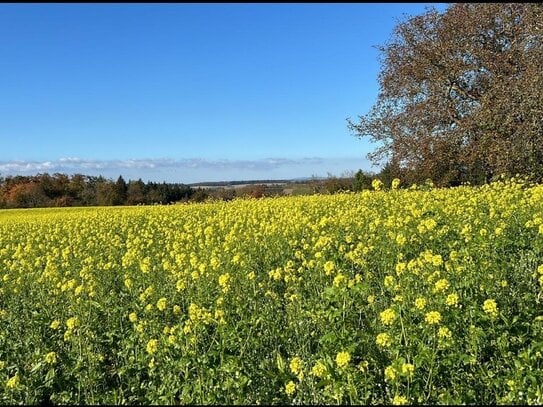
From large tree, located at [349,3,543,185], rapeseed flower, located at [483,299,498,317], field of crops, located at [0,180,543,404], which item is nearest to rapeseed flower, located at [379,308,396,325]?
field of crops, located at [0,180,543,404]

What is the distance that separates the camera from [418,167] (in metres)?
22.3

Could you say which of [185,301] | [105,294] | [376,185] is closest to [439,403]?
[185,301]

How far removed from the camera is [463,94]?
2166 cm

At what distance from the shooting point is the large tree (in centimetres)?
1720

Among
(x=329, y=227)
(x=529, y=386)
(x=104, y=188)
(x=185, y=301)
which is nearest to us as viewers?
(x=529, y=386)

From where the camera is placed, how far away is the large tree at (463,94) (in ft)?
56.4

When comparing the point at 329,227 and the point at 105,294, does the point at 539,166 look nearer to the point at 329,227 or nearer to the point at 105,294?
the point at 329,227

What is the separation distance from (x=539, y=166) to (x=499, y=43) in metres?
5.71

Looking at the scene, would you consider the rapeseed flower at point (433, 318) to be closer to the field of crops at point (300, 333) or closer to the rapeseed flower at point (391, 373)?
the field of crops at point (300, 333)

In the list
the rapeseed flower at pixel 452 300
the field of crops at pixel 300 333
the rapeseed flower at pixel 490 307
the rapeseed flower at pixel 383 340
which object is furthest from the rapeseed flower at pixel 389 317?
the rapeseed flower at pixel 490 307

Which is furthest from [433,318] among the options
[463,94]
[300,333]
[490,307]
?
[463,94]

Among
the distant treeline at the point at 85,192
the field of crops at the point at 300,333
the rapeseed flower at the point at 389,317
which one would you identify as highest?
the distant treeline at the point at 85,192

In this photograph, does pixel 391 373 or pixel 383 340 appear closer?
pixel 391 373

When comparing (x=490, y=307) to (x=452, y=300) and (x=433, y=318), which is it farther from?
(x=433, y=318)
